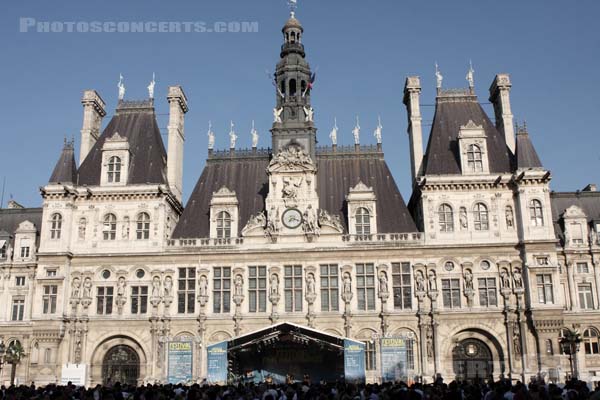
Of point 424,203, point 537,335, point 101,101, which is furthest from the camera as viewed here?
point 101,101

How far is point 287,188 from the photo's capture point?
174 ft

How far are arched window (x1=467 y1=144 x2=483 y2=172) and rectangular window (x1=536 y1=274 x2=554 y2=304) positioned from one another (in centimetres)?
969

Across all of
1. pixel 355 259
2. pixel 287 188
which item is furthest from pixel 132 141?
pixel 355 259

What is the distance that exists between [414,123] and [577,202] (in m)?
16.0

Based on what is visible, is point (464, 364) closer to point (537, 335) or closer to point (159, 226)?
point (537, 335)

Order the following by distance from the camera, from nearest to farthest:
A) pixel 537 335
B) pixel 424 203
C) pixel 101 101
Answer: pixel 537 335
pixel 424 203
pixel 101 101

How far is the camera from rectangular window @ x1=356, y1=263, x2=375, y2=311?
165 ft

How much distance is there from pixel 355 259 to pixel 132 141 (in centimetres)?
2251

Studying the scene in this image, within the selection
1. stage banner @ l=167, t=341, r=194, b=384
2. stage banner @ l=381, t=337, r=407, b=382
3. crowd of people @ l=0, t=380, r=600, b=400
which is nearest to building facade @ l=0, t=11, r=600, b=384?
stage banner @ l=167, t=341, r=194, b=384

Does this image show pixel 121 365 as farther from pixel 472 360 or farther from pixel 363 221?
pixel 472 360

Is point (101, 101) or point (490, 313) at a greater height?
point (101, 101)

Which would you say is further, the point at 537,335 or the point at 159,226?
the point at 159,226

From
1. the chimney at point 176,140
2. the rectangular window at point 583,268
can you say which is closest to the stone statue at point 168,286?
the chimney at point 176,140

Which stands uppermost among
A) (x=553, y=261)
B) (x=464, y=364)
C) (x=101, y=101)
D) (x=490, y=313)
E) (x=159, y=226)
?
(x=101, y=101)
